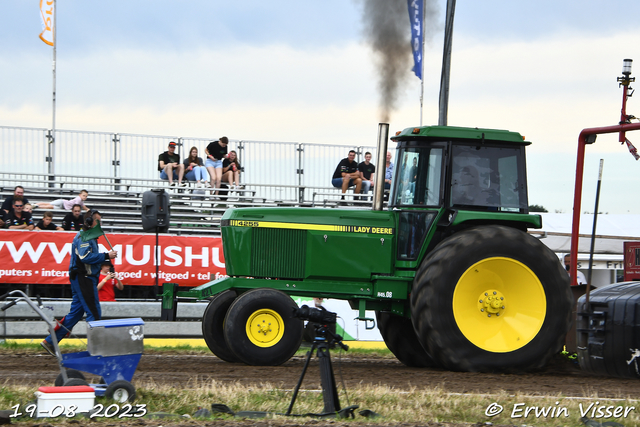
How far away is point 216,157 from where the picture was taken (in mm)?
19406

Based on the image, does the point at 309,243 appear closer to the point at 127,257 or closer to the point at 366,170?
the point at 127,257

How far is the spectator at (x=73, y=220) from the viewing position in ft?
52.3

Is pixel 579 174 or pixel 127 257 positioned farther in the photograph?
pixel 127 257

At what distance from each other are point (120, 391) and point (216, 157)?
1315 cm

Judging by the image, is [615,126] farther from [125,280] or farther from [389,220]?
[125,280]

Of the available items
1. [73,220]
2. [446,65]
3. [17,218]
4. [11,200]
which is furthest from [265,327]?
[11,200]

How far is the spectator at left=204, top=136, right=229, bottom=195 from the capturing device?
63.3 feet

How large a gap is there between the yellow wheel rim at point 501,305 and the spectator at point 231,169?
1085cm

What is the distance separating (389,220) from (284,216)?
1257mm

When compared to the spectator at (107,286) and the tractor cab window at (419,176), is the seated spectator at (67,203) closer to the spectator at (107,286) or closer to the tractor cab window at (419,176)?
the spectator at (107,286)

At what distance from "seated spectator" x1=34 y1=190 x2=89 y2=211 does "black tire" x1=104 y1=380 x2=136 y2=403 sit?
10839 mm

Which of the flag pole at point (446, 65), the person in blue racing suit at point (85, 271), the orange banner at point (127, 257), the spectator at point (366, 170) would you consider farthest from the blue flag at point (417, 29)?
the person in blue racing suit at point (85, 271)

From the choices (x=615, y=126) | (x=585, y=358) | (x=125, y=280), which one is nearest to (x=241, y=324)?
(x=585, y=358)

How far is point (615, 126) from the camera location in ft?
27.7
